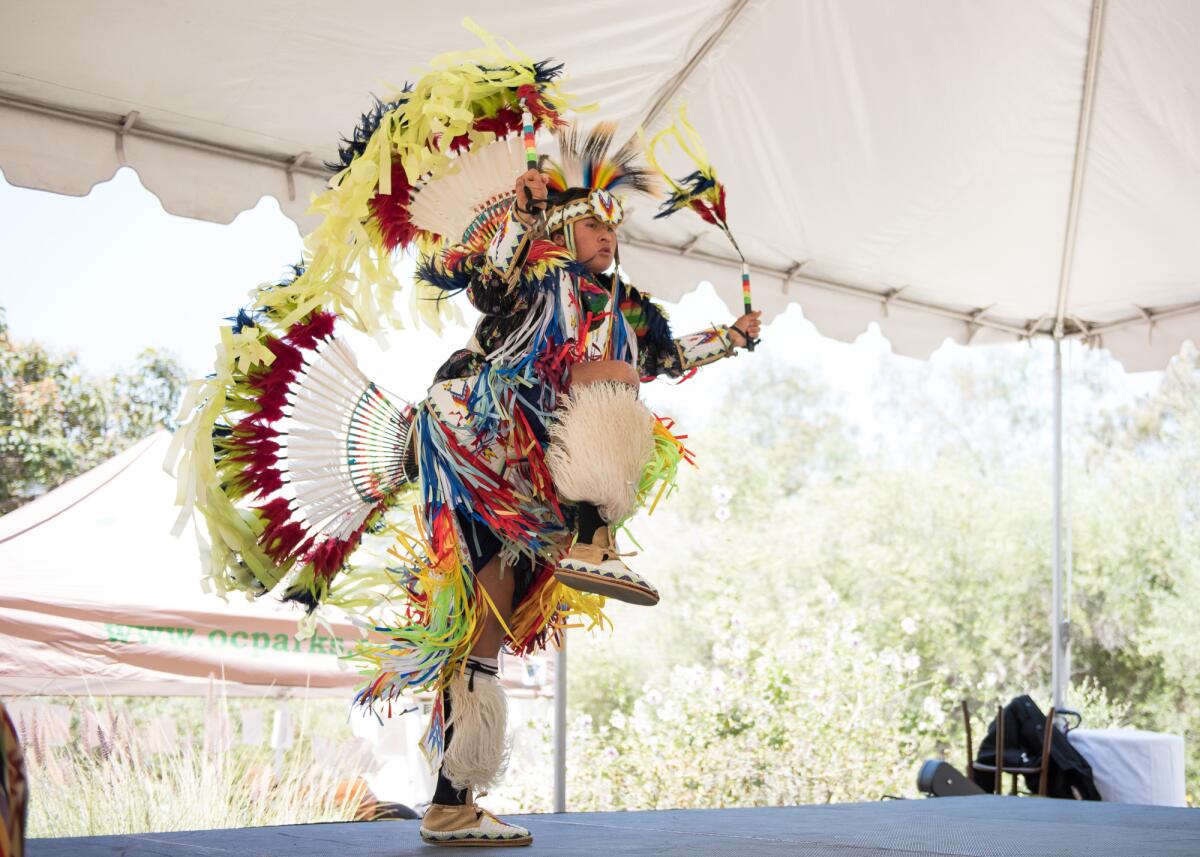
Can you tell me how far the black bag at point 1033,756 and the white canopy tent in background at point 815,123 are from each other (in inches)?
22.7

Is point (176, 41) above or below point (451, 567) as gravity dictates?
above

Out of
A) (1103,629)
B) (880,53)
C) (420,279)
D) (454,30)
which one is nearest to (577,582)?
(420,279)

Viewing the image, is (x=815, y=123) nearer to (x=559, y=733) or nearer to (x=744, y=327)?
(x=744, y=327)

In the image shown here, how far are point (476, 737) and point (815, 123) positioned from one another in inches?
103

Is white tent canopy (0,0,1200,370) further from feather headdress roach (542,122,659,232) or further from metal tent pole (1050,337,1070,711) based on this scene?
feather headdress roach (542,122,659,232)

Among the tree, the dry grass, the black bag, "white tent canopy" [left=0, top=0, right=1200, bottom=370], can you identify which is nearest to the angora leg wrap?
"white tent canopy" [left=0, top=0, right=1200, bottom=370]

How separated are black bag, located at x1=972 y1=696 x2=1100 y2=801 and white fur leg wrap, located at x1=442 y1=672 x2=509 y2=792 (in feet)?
9.88

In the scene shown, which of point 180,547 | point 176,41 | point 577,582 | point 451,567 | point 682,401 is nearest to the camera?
point 577,582

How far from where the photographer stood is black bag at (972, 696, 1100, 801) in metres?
4.11

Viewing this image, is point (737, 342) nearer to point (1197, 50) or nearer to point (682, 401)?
point (1197, 50)

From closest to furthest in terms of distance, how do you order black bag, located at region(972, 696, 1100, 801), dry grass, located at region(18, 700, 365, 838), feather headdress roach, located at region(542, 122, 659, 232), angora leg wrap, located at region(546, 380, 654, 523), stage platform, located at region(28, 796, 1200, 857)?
stage platform, located at region(28, 796, 1200, 857) → angora leg wrap, located at region(546, 380, 654, 523) → feather headdress roach, located at region(542, 122, 659, 232) → dry grass, located at region(18, 700, 365, 838) → black bag, located at region(972, 696, 1100, 801)

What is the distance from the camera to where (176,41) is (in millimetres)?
2762

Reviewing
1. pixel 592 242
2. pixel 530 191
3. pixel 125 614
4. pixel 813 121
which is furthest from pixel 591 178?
pixel 125 614

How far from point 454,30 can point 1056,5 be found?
6.05 feet
